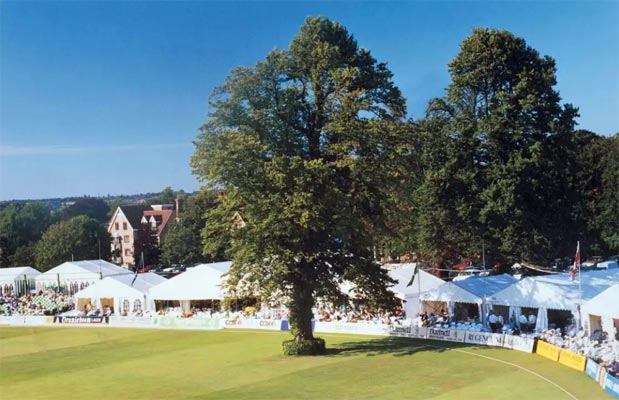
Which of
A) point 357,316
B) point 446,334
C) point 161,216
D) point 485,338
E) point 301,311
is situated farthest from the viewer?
point 161,216

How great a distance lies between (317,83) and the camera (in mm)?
30109

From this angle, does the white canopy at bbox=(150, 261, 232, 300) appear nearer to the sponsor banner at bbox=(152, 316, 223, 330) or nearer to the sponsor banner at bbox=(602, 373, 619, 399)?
the sponsor banner at bbox=(152, 316, 223, 330)

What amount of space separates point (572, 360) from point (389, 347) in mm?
9298

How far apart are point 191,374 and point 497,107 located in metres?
23.7

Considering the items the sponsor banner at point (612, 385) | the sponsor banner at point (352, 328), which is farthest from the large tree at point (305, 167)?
the sponsor banner at point (612, 385)

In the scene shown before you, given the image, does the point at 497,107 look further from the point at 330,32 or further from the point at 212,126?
the point at 212,126

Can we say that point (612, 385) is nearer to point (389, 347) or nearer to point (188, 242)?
point (389, 347)

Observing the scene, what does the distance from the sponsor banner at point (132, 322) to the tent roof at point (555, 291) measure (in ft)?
A: 78.3

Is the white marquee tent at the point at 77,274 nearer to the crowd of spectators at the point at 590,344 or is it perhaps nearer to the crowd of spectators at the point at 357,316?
the crowd of spectators at the point at 357,316

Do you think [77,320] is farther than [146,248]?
No

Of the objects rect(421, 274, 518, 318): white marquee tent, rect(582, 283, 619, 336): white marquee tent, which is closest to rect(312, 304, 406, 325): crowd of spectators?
rect(421, 274, 518, 318): white marquee tent

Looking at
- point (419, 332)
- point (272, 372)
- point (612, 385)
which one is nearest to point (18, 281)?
point (419, 332)

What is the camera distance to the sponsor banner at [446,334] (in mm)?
31641

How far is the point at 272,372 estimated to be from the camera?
2612 cm
